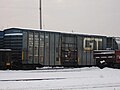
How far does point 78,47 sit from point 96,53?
84.7 inches

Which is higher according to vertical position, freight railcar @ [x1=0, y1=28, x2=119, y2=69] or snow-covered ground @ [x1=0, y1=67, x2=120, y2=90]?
freight railcar @ [x1=0, y1=28, x2=119, y2=69]

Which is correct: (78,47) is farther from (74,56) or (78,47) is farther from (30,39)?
(30,39)

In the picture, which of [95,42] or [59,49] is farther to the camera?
[95,42]

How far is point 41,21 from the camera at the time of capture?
2053 inches

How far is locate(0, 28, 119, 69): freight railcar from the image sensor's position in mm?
30984

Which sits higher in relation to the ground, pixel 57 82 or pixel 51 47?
pixel 51 47

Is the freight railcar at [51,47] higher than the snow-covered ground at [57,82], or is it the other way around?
the freight railcar at [51,47]

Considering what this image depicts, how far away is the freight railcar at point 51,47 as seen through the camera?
31.0 meters

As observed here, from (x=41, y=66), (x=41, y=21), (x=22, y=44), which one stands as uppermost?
(x=41, y=21)

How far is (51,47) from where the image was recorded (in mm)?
33156

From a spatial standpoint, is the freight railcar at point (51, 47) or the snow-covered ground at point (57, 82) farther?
the freight railcar at point (51, 47)

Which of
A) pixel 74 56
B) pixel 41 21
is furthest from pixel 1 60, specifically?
pixel 41 21

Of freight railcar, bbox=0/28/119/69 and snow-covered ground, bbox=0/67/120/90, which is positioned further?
freight railcar, bbox=0/28/119/69

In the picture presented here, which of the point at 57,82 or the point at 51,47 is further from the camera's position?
the point at 51,47
